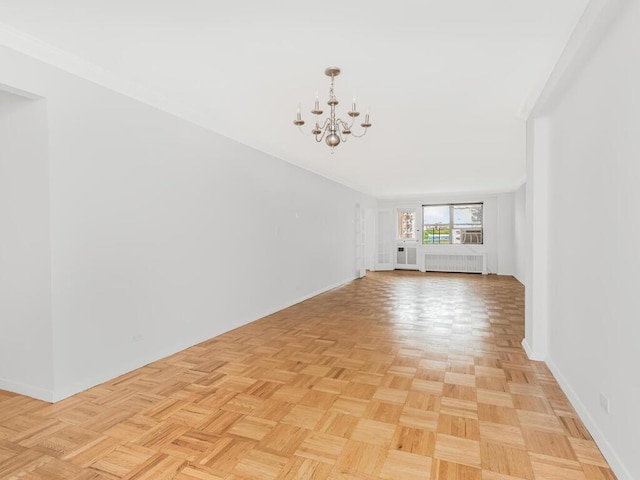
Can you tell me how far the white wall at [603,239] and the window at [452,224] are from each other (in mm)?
8252

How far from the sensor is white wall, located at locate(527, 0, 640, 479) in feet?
5.31

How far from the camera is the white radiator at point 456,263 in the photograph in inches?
416

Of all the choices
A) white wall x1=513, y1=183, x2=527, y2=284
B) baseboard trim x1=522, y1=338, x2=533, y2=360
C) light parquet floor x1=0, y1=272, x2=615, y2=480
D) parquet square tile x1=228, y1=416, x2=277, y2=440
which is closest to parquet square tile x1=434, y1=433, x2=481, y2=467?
light parquet floor x1=0, y1=272, x2=615, y2=480

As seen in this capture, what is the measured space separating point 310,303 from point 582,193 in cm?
440

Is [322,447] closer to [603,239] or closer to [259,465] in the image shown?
[259,465]

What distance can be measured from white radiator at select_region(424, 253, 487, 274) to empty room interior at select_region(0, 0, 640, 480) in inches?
252

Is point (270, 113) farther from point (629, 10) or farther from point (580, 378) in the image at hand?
point (580, 378)

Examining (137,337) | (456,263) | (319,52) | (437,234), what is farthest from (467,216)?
(137,337)

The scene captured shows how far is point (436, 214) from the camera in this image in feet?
36.7

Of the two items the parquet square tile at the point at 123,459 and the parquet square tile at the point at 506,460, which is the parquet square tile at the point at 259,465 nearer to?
the parquet square tile at the point at 123,459

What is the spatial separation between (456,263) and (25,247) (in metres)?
10.3

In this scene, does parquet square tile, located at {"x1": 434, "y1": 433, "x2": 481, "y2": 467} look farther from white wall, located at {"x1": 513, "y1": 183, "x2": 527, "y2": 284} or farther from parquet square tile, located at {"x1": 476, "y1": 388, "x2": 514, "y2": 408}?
white wall, located at {"x1": 513, "y1": 183, "x2": 527, "y2": 284}

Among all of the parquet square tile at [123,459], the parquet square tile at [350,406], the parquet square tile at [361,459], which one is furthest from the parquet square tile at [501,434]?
the parquet square tile at [123,459]

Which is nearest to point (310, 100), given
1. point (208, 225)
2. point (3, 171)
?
point (208, 225)
